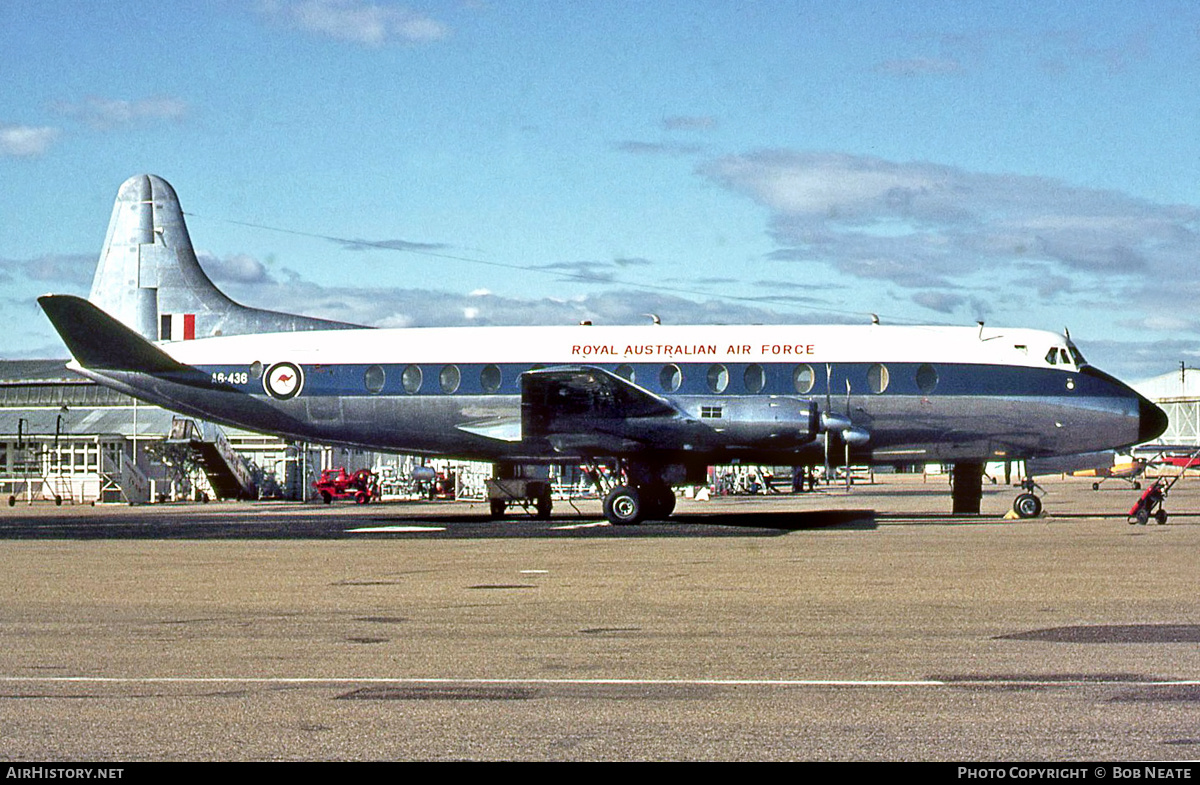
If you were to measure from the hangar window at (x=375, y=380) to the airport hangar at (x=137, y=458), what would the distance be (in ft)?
57.3

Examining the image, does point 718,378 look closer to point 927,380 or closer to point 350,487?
point 927,380

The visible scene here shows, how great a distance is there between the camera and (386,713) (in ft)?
32.4

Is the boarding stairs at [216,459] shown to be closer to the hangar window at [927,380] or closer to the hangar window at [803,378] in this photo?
the hangar window at [803,378]

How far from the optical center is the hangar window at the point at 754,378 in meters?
37.9

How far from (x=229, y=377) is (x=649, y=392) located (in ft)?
39.3

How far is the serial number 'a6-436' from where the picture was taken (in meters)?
39.8

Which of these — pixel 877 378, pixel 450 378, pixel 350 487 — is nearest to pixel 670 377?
pixel 877 378

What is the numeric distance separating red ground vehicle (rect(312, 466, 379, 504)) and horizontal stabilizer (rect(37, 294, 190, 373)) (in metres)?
30.5

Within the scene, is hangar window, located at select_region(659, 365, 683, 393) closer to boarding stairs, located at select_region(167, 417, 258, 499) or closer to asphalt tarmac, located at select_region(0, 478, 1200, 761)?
asphalt tarmac, located at select_region(0, 478, 1200, 761)

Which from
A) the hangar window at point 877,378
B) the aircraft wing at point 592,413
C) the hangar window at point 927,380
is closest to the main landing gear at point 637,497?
the aircraft wing at point 592,413

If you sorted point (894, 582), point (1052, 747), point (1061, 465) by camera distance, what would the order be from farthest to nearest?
point (1061, 465), point (894, 582), point (1052, 747)

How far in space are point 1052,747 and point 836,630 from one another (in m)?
6.00
